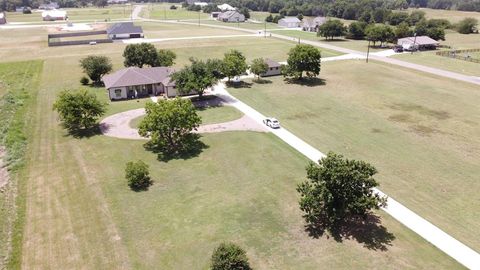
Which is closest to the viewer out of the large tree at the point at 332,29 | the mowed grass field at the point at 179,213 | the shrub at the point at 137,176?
the mowed grass field at the point at 179,213

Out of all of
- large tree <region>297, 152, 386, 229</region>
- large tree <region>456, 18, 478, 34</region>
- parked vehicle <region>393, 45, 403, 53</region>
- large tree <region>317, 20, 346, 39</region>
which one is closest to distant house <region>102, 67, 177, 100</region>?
large tree <region>297, 152, 386, 229</region>

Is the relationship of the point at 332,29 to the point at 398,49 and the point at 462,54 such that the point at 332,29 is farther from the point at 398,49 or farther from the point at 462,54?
the point at 462,54

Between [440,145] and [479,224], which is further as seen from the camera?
[440,145]

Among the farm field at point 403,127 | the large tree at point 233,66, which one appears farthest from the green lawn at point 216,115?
A: the large tree at point 233,66

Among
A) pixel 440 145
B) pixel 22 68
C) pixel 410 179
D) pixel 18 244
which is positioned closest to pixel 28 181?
pixel 18 244

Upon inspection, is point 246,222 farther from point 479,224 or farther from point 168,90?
point 168,90

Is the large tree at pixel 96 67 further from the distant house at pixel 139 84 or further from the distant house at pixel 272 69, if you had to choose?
the distant house at pixel 272 69
